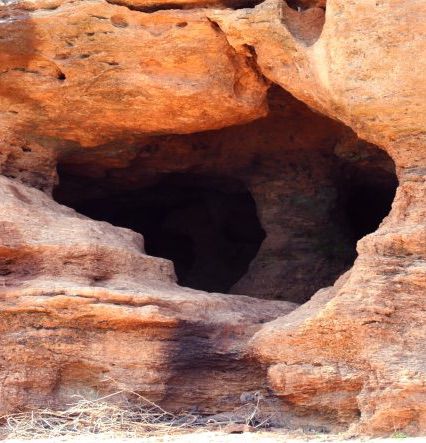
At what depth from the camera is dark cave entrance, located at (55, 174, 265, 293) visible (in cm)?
797

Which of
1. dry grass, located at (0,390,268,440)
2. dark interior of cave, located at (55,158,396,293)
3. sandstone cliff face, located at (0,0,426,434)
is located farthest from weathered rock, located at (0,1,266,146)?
dry grass, located at (0,390,268,440)

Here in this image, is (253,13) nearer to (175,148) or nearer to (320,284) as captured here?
(175,148)

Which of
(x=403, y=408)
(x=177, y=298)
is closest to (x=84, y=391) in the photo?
(x=177, y=298)

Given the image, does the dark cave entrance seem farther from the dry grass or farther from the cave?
the dry grass

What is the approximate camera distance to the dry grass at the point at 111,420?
466 centimetres

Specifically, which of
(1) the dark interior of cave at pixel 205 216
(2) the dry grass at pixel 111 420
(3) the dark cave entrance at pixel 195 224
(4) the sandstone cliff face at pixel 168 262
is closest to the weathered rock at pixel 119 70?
(4) the sandstone cliff face at pixel 168 262

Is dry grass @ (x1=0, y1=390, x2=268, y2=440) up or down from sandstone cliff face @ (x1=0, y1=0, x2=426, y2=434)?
down

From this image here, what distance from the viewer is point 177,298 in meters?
5.23

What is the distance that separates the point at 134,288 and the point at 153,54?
4.28 ft

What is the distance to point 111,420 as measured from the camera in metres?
4.78

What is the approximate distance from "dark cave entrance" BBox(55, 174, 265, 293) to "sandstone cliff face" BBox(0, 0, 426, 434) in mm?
1640

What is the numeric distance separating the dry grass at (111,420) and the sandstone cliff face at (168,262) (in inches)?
3.3

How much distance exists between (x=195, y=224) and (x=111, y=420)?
3975 millimetres

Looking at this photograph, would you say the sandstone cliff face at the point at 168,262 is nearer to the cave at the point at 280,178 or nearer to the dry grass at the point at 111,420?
the dry grass at the point at 111,420
